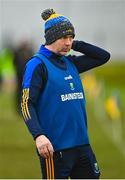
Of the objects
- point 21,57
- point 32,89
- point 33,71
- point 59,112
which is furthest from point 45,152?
point 21,57

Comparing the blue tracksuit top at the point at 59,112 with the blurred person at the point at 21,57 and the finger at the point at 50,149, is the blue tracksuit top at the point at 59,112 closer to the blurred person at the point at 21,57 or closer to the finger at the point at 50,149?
the finger at the point at 50,149

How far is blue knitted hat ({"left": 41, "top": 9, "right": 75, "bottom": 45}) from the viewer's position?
803 cm

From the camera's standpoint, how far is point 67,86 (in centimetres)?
794

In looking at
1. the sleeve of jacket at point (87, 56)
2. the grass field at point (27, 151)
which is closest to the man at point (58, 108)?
the sleeve of jacket at point (87, 56)

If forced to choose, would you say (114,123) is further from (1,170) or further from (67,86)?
(67,86)

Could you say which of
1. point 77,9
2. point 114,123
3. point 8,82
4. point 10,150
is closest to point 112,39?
point 77,9

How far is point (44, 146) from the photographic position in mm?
7445

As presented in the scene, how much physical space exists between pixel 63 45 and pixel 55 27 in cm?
23

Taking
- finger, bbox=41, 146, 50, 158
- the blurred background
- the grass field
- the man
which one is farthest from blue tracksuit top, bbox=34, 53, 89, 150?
the blurred background

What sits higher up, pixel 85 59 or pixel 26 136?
pixel 85 59

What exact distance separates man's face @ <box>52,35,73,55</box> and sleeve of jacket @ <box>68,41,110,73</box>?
0.47m

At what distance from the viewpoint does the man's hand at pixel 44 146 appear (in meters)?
7.45

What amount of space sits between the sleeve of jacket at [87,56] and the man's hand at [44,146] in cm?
123

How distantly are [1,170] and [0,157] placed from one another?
1.83 m
